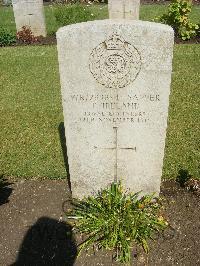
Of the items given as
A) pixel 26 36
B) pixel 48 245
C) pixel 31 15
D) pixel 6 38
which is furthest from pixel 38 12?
pixel 48 245

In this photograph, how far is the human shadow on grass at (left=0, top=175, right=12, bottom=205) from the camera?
5.00m

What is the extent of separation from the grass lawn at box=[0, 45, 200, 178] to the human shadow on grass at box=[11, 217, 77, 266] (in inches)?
43.8

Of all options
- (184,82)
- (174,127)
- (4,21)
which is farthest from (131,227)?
(4,21)

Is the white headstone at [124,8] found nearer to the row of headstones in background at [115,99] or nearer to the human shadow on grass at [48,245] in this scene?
the row of headstones in background at [115,99]

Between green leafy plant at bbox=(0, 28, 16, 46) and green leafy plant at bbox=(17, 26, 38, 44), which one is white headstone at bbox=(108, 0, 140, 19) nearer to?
green leafy plant at bbox=(17, 26, 38, 44)

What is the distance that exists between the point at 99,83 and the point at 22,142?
10.3 feet

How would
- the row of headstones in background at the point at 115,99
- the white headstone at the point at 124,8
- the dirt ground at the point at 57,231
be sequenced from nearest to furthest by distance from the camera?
the row of headstones in background at the point at 115,99
the dirt ground at the point at 57,231
the white headstone at the point at 124,8

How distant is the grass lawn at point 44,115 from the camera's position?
5.83 m

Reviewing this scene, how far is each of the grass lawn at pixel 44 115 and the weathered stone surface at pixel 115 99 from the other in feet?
3.58

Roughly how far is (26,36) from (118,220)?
29.9 ft

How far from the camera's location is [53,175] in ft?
18.1

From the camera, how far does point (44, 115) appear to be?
24.6ft

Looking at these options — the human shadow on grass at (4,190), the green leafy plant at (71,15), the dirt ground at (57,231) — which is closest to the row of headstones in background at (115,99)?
the dirt ground at (57,231)

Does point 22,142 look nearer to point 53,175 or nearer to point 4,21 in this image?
point 53,175
